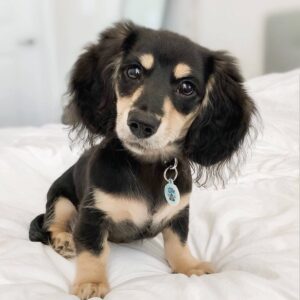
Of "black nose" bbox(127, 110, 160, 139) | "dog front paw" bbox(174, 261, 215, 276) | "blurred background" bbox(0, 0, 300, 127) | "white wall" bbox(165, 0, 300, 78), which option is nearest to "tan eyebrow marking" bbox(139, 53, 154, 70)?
"black nose" bbox(127, 110, 160, 139)

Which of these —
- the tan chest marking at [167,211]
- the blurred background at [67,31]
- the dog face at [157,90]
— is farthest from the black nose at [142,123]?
the blurred background at [67,31]

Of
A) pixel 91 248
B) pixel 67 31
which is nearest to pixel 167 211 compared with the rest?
pixel 91 248

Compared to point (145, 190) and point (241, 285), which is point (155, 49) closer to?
point (145, 190)

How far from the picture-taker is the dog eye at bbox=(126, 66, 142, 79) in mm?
949

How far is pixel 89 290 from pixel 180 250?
0.86 feet

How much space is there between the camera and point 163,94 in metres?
0.91

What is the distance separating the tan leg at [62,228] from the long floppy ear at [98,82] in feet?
0.86

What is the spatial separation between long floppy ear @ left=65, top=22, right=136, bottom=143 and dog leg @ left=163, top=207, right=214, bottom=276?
11.9 inches

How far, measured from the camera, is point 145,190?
1.01 metres

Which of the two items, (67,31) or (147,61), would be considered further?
(67,31)

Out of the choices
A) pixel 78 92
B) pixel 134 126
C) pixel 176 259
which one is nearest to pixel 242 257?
pixel 176 259

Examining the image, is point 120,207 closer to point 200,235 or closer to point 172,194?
point 172,194

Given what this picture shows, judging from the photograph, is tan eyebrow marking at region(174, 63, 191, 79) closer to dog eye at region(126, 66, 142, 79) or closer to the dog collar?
dog eye at region(126, 66, 142, 79)

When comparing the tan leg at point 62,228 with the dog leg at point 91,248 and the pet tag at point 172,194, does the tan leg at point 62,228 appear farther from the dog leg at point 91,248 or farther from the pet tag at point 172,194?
the pet tag at point 172,194
